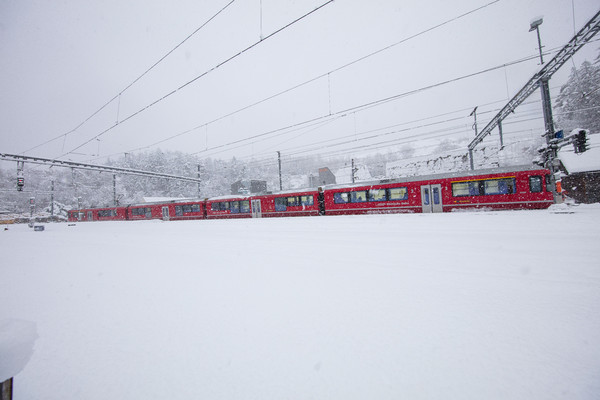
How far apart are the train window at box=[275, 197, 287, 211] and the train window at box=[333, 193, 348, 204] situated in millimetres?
4550

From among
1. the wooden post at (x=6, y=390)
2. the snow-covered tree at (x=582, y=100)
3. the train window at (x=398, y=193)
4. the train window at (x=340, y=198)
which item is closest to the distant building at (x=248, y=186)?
the train window at (x=340, y=198)

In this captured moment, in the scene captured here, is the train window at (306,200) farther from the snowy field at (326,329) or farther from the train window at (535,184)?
the snowy field at (326,329)

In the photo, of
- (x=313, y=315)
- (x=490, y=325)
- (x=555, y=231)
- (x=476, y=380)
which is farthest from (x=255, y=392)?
(x=555, y=231)

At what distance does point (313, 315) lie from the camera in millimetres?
2512

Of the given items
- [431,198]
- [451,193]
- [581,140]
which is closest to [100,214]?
[431,198]

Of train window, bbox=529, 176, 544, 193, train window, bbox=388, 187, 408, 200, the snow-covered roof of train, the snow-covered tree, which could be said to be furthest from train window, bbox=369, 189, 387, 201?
the snow-covered tree

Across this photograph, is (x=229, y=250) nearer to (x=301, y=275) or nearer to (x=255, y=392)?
(x=301, y=275)

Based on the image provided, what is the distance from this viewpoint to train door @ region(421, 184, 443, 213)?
14.1 metres

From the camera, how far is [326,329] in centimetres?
224

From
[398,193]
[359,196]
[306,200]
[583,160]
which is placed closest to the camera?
[398,193]

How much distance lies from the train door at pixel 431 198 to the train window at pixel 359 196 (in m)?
3.75

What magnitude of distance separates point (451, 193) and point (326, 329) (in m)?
14.9

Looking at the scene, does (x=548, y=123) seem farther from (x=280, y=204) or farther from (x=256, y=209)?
(x=256, y=209)

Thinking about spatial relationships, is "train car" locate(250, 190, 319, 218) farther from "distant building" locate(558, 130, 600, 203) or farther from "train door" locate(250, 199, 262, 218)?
Answer: "distant building" locate(558, 130, 600, 203)
